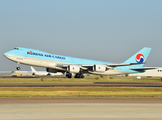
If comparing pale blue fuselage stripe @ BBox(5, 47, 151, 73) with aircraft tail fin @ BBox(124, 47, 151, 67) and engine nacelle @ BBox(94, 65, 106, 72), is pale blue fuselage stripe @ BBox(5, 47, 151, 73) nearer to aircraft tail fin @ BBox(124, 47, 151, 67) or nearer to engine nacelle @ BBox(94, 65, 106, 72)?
engine nacelle @ BBox(94, 65, 106, 72)

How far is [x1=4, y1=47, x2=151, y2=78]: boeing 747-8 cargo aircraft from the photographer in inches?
2269

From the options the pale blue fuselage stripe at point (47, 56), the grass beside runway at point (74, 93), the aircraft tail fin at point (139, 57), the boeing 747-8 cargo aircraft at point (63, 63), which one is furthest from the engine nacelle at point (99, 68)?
the grass beside runway at point (74, 93)

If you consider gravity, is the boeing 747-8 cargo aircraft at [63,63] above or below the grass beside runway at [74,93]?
above

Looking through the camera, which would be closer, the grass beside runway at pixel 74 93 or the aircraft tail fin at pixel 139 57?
the grass beside runway at pixel 74 93

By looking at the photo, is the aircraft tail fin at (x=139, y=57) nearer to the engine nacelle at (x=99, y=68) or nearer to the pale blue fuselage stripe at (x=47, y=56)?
the pale blue fuselage stripe at (x=47, y=56)

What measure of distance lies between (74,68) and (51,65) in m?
5.58

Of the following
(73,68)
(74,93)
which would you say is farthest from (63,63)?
(74,93)

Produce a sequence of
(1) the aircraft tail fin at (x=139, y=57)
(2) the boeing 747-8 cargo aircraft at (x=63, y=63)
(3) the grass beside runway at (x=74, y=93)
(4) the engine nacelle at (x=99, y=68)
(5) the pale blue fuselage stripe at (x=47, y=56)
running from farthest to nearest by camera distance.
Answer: (1) the aircraft tail fin at (x=139, y=57) < (4) the engine nacelle at (x=99, y=68) < (5) the pale blue fuselage stripe at (x=47, y=56) < (2) the boeing 747-8 cargo aircraft at (x=63, y=63) < (3) the grass beside runway at (x=74, y=93)

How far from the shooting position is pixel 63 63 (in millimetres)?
61750

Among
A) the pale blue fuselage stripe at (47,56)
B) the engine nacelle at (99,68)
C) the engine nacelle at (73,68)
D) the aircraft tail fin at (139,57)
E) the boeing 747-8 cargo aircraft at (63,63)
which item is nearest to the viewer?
the boeing 747-8 cargo aircraft at (63,63)

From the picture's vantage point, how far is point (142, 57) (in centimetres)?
7312

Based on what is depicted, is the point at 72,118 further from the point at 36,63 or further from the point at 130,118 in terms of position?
the point at 36,63

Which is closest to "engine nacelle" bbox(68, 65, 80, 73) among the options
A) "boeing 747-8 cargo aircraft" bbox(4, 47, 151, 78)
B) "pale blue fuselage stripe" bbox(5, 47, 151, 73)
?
"boeing 747-8 cargo aircraft" bbox(4, 47, 151, 78)

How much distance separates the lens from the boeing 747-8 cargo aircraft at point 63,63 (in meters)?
57.6
